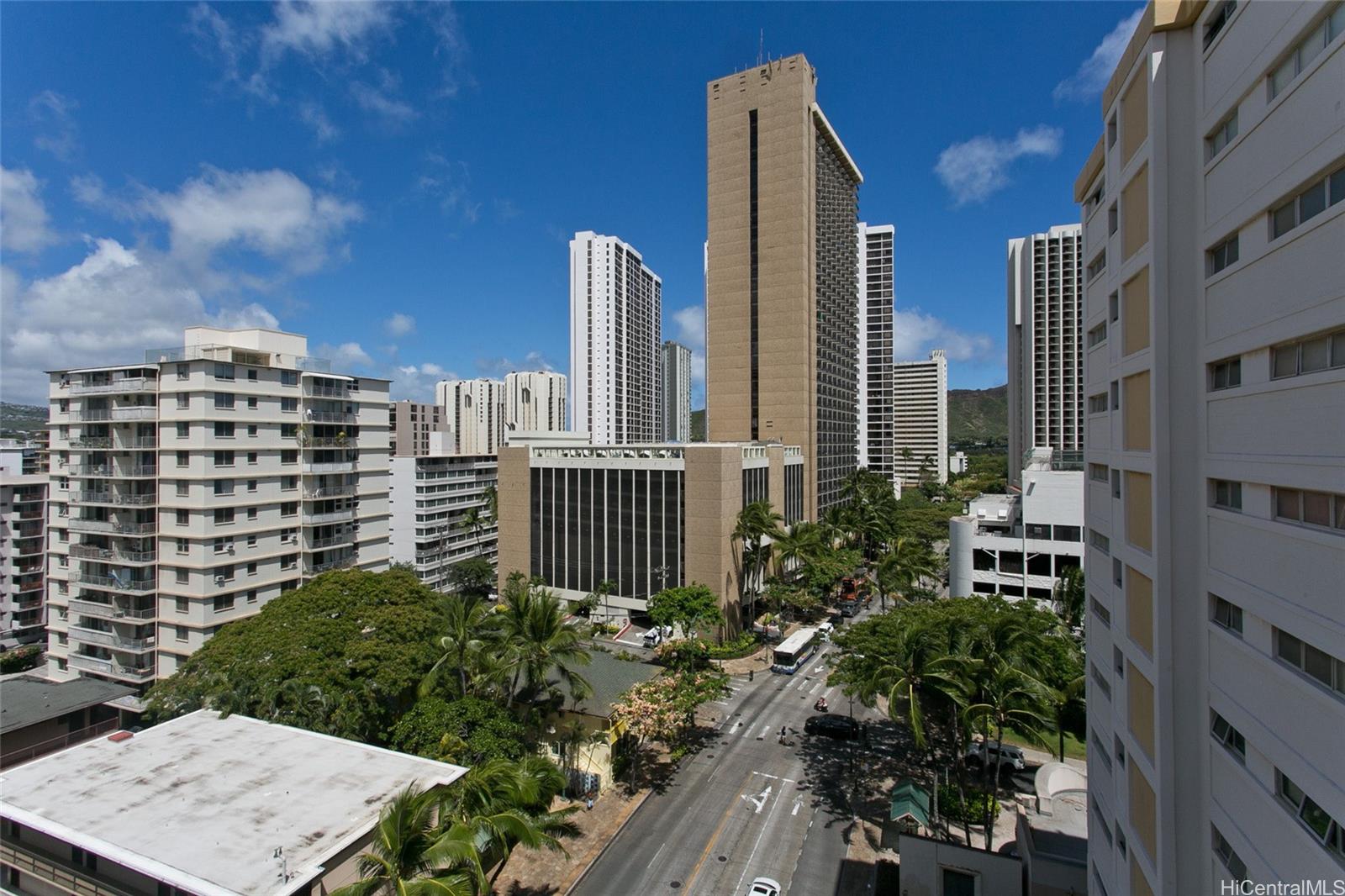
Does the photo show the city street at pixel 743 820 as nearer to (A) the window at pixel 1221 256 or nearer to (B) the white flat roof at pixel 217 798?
(B) the white flat roof at pixel 217 798

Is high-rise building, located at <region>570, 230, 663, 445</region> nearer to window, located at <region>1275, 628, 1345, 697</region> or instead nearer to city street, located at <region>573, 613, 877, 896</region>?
city street, located at <region>573, 613, 877, 896</region>

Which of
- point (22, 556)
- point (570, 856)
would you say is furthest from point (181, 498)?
point (570, 856)

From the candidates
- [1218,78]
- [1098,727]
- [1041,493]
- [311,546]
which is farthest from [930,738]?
[311,546]

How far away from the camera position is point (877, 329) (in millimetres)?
132875

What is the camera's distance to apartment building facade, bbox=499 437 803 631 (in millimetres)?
51594

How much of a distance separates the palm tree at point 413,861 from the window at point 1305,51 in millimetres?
20469

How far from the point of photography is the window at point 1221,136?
1084 cm

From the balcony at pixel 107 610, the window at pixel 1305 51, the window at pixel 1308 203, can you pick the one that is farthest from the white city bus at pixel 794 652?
the balcony at pixel 107 610

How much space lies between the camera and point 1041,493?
47.8 m

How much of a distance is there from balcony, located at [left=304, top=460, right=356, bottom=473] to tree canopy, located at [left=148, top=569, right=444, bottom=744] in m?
19.0

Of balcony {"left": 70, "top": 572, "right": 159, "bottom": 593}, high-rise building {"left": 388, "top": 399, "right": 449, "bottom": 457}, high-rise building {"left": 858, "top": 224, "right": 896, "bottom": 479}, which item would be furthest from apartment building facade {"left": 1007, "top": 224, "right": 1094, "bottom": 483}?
balcony {"left": 70, "top": 572, "right": 159, "bottom": 593}

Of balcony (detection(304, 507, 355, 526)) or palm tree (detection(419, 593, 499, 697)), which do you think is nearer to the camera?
palm tree (detection(419, 593, 499, 697))

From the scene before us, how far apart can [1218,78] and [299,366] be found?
5627 cm

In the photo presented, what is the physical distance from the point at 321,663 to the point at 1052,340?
126166 millimetres
